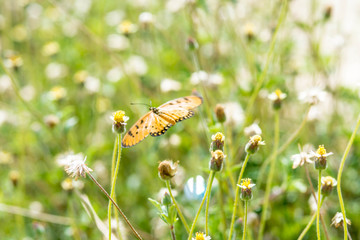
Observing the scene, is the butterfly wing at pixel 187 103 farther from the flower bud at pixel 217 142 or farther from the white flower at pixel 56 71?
the white flower at pixel 56 71

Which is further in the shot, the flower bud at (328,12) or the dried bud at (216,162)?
the flower bud at (328,12)

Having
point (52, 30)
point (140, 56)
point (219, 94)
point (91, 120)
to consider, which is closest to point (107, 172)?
point (91, 120)

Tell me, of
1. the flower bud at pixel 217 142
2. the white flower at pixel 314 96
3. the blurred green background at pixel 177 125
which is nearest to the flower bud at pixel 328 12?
the blurred green background at pixel 177 125

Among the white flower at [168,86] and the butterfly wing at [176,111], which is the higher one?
the white flower at [168,86]

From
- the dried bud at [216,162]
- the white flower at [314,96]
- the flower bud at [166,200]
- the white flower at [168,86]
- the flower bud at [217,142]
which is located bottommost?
the flower bud at [166,200]

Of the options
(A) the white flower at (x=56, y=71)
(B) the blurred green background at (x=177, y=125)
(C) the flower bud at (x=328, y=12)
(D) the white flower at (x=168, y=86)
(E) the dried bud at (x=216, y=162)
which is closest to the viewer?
(E) the dried bud at (x=216, y=162)

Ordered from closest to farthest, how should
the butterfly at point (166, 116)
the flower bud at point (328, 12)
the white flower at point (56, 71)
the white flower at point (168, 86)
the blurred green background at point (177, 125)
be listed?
the butterfly at point (166, 116)
the blurred green background at point (177, 125)
the flower bud at point (328, 12)
the white flower at point (168, 86)
the white flower at point (56, 71)

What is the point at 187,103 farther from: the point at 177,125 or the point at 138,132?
the point at 177,125
